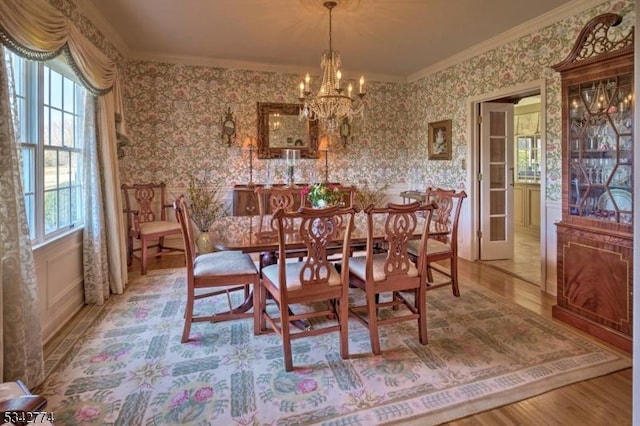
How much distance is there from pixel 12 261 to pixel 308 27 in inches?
128

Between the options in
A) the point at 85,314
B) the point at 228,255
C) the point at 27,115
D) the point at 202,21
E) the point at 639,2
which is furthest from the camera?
the point at 202,21

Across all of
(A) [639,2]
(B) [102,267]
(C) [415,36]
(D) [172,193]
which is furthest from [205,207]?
(A) [639,2]

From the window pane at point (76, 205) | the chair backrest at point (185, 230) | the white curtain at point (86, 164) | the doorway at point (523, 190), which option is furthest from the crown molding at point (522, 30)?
the window pane at point (76, 205)

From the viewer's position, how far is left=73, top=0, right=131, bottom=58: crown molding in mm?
3281

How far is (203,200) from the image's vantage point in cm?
531

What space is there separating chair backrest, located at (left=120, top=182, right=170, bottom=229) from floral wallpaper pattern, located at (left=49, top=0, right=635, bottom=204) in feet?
0.78

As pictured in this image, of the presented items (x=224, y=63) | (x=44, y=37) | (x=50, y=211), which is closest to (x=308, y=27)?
(x=224, y=63)

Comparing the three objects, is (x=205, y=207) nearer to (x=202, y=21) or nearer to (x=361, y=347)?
(x=202, y=21)

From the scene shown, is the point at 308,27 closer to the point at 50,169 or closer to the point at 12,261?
the point at 50,169

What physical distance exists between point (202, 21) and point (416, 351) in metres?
3.58

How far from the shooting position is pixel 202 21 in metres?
3.81

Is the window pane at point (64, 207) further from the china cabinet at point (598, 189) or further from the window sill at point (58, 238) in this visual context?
the china cabinet at point (598, 189)

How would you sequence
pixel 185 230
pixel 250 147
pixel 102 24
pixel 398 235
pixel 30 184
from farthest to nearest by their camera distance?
1. pixel 250 147
2. pixel 102 24
3. pixel 30 184
4. pixel 185 230
5. pixel 398 235

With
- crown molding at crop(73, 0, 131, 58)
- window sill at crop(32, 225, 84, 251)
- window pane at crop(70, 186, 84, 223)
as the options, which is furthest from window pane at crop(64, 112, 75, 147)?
crown molding at crop(73, 0, 131, 58)
